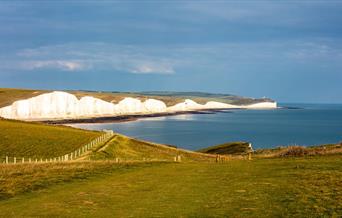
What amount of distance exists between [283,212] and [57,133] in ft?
199

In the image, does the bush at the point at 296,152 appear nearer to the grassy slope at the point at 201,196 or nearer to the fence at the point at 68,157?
the grassy slope at the point at 201,196

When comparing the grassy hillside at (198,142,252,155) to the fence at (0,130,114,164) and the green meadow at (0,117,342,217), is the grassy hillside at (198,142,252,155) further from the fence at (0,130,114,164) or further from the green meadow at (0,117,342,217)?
the green meadow at (0,117,342,217)

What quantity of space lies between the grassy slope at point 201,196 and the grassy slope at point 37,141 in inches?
1075

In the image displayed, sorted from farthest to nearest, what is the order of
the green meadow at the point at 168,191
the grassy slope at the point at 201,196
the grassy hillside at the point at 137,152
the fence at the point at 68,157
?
the grassy hillside at the point at 137,152
the fence at the point at 68,157
the green meadow at the point at 168,191
the grassy slope at the point at 201,196

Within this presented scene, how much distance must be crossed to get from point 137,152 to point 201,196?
4205 centimetres

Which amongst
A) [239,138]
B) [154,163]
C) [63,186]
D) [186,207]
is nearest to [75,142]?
[154,163]

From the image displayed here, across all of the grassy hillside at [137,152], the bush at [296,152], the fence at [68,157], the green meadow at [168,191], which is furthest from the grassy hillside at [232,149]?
the green meadow at [168,191]

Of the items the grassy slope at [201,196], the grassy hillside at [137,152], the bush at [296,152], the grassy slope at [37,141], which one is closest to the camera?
the grassy slope at [201,196]

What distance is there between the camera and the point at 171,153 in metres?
69.0

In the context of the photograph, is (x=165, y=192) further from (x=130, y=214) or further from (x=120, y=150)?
(x=120, y=150)

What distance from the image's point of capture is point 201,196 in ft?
77.6

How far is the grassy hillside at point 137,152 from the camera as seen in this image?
5753 centimetres

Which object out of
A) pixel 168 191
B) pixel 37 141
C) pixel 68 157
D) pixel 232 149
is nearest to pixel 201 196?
pixel 168 191

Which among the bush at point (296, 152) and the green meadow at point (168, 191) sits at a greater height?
the bush at point (296, 152)
